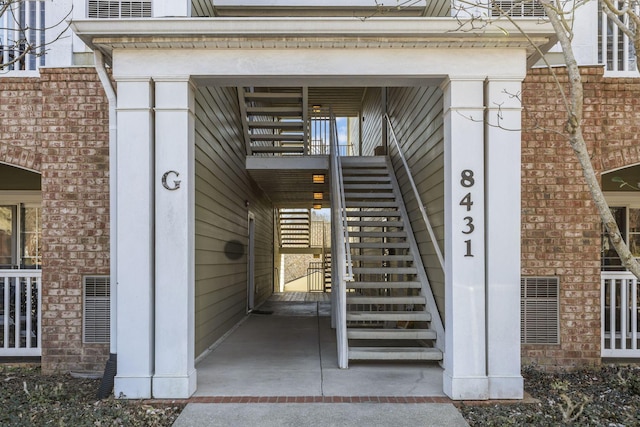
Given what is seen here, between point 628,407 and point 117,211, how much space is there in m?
4.47

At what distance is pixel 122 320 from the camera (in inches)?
175

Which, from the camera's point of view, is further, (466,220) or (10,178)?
(10,178)

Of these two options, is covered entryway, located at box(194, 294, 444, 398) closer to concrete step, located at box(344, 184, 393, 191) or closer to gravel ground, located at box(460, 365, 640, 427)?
gravel ground, located at box(460, 365, 640, 427)

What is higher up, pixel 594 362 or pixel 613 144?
pixel 613 144

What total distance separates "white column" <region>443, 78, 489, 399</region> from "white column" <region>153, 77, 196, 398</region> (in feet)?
7.29

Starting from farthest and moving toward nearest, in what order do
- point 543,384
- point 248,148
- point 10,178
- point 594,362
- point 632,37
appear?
point 248,148, point 10,178, point 594,362, point 543,384, point 632,37

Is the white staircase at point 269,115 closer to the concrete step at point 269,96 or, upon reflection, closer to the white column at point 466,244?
the concrete step at point 269,96

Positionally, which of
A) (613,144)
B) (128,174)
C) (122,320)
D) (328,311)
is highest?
(613,144)

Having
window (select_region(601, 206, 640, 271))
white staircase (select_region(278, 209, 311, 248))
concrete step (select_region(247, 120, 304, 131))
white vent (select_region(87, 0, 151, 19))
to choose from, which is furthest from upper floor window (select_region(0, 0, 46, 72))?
white staircase (select_region(278, 209, 311, 248))

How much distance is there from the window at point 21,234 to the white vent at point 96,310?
3.05 m

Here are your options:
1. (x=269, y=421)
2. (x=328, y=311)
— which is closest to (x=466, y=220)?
(x=269, y=421)

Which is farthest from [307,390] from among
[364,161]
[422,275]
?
[364,161]

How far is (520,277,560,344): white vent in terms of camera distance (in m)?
5.63

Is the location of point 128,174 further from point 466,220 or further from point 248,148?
point 248,148
